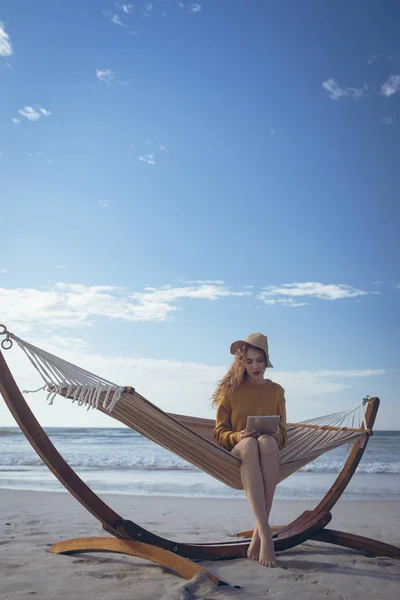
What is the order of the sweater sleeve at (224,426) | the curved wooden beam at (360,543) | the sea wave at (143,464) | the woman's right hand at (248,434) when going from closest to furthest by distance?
1. the woman's right hand at (248,434)
2. the sweater sleeve at (224,426)
3. the curved wooden beam at (360,543)
4. the sea wave at (143,464)

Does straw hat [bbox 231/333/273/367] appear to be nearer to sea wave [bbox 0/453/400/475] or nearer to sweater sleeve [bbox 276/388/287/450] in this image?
sweater sleeve [bbox 276/388/287/450]

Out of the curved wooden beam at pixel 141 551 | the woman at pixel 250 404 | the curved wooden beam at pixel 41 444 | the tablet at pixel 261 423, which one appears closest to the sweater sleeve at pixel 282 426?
the woman at pixel 250 404

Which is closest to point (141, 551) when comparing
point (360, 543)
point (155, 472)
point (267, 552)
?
point (267, 552)

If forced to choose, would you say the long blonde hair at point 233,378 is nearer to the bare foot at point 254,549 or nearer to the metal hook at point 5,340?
the bare foot at point 254,549

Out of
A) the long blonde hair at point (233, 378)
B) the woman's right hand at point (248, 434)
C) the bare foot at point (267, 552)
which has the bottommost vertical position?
the bare foot at point (267, 552)

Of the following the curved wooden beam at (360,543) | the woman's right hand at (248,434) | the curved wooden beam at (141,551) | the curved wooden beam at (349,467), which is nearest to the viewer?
the curved wooden beam at (141,551)

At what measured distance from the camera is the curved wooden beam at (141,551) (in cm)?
196

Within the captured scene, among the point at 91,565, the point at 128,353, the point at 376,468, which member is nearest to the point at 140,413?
the point at 91,565

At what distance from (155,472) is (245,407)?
5.53 m

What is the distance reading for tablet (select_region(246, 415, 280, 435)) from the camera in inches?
88.6

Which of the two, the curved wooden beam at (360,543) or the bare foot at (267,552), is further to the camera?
the curved wooden beam at (360,543)

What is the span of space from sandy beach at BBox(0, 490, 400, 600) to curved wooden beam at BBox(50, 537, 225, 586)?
0.12 ft

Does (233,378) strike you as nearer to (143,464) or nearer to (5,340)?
(5,340)

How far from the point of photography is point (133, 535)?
2109 mm
